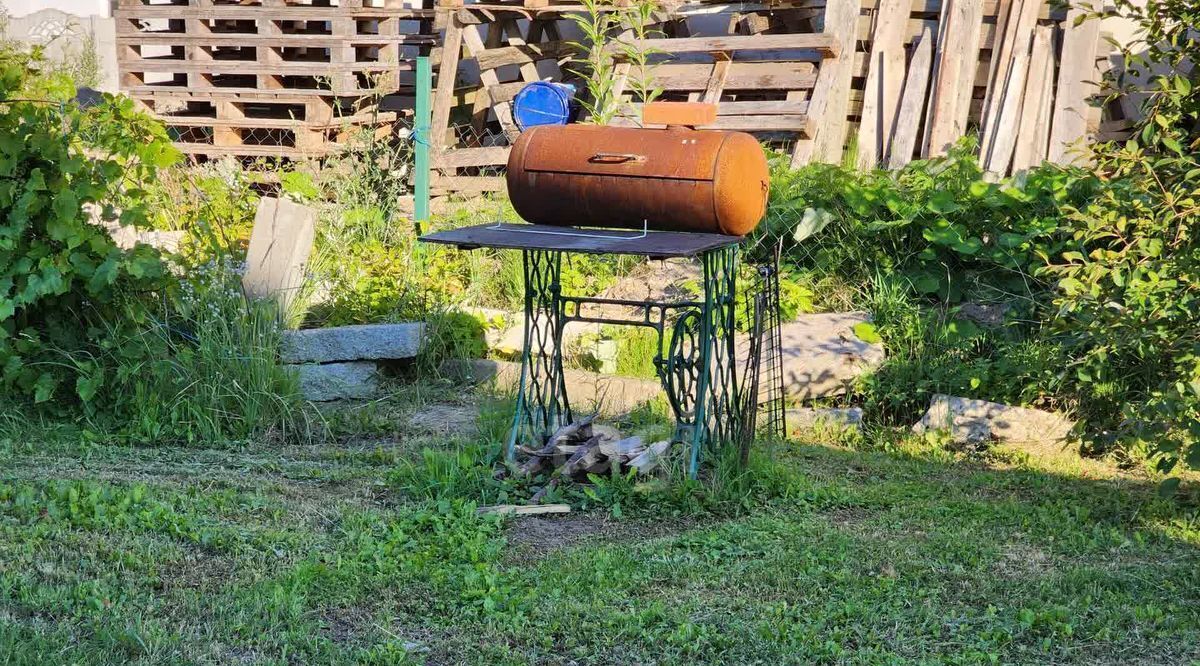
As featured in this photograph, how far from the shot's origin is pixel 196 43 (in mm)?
11680

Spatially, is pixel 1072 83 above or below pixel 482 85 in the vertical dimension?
below

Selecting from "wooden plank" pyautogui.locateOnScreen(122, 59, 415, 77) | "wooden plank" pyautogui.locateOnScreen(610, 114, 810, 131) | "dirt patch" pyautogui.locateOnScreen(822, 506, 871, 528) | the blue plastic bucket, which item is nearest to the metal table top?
"dirt patch" pyautogui.locateOnScreen(822, 506, 871, 528)

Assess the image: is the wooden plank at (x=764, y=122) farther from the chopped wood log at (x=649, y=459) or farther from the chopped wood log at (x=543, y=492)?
the chopped wood log at (x=543, y=492)

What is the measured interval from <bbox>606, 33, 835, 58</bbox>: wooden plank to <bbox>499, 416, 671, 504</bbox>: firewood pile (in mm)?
4386

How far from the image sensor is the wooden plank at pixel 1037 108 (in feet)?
Answer: 29.0

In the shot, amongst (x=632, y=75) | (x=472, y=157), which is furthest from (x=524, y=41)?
(x=632, y=75)

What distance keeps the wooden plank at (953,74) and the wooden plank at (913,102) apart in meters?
0.08

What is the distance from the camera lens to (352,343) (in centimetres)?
677

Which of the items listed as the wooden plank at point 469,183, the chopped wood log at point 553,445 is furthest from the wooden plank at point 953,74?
the chopped wood log at point 553,445

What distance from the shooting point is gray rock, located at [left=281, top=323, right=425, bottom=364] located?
6.65m

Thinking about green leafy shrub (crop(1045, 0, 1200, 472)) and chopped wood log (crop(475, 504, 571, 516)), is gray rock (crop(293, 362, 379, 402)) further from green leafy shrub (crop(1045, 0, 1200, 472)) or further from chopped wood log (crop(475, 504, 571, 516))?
green leafy shrub (crop(1045, 0, 1200, 472))

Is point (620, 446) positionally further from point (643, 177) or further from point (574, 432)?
point (643, 177)

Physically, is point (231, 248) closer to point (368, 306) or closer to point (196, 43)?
point (368, 306)

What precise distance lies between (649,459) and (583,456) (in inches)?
11.2
